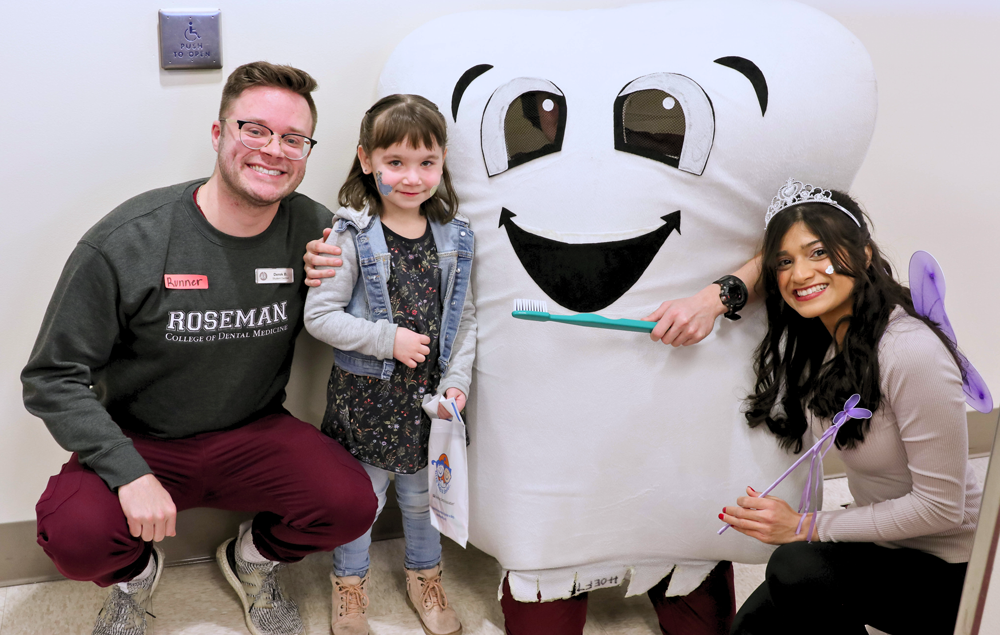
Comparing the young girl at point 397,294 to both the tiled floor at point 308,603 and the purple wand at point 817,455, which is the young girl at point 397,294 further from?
the purple wand at point 817,455

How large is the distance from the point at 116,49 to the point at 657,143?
39.7 inches

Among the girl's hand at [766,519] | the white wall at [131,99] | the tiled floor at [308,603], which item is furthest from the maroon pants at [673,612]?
the white wall at [131,99]

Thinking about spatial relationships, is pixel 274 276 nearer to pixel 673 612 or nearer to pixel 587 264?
pixel 587 264

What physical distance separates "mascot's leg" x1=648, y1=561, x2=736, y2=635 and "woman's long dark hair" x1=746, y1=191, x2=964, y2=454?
1.00 ft

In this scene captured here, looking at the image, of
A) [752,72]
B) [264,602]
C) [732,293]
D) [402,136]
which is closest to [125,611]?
[264,602]

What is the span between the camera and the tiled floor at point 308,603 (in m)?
1.66

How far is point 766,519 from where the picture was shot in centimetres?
137

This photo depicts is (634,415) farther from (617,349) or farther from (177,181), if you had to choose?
(177,181)

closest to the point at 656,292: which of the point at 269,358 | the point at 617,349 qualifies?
the point at 617,349

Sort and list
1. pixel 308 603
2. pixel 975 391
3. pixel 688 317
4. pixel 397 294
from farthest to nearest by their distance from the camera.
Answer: pixel 308 603
pixel 397 294
pixel 688 317
pixel 975 391

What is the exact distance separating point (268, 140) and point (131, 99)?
36 cm

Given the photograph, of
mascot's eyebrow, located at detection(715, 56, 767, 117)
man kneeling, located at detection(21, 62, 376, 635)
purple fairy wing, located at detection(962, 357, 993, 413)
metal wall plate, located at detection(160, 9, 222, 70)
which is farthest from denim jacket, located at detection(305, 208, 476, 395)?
purple fairy wing, located at detection(962, 357, 993, 413)

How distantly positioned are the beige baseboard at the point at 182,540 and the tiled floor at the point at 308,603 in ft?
0.08

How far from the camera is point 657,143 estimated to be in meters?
1.38
